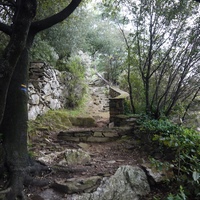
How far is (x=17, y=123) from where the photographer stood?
2660 mm

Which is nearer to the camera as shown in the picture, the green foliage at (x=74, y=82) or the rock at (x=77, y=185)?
the rock at (x=77, y=185)

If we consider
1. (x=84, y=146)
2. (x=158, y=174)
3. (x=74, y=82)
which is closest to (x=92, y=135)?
(x=84, y=146)

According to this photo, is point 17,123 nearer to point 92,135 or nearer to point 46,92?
point 92,135

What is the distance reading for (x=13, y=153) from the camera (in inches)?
101

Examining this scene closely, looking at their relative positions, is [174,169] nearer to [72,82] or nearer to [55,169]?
[55,169]

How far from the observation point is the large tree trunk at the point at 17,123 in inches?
100.0

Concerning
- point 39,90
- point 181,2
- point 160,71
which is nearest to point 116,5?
point 181,2

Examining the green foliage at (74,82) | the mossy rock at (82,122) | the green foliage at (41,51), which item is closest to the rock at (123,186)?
the mossy rock at (82,122)

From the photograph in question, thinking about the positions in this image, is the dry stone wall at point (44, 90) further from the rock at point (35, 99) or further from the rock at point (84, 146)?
the rock at point (84, 146)

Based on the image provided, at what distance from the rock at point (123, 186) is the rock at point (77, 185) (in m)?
0.07

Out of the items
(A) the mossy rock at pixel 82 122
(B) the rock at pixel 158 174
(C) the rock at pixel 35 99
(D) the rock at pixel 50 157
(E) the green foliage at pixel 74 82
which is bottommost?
(B) the rock at pixel 158 174

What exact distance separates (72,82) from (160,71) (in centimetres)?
351

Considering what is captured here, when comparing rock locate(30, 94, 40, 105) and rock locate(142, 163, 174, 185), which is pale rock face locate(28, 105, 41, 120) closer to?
rock locate(30, 94, 40, 105)

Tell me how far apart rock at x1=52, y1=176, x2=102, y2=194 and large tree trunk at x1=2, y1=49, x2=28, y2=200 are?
525 mm
